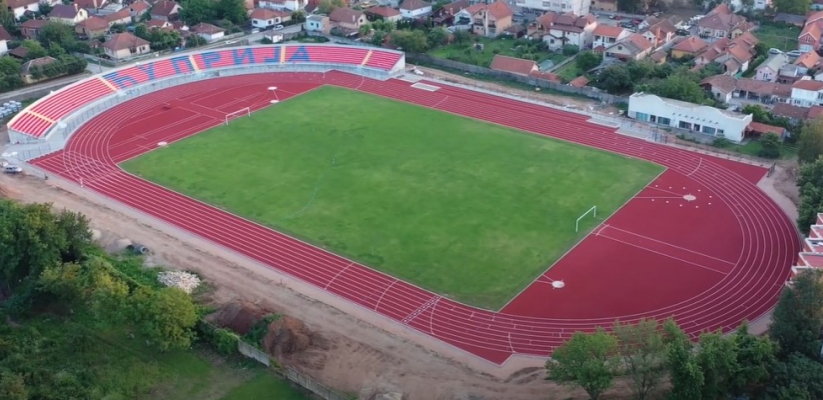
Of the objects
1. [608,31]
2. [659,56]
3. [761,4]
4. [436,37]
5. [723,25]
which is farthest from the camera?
[761,4]

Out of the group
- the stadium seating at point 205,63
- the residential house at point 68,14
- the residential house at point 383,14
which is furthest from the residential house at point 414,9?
the residential house at point 68,14

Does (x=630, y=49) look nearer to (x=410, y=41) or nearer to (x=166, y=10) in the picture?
(x=410, y=41)

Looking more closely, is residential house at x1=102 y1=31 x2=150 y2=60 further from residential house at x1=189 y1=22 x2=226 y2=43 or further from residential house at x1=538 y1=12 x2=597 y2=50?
residential house at x1=538 y1=12 x2=597 y2=50

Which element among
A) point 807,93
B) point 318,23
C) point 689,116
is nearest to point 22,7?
point 318,23

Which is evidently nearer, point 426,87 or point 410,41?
point 426,87

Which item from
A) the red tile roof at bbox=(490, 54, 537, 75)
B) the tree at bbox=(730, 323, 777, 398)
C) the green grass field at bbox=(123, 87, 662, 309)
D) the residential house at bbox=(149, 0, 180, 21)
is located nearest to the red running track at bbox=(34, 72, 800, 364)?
the green grass field at bbox=(123, 87, 662, 309)
